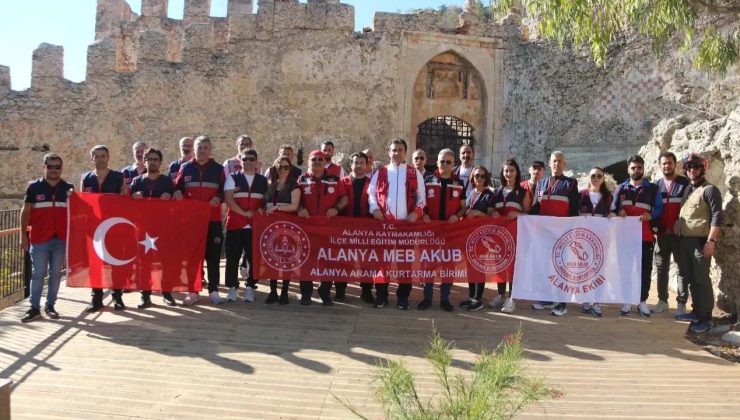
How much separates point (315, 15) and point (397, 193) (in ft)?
37.1

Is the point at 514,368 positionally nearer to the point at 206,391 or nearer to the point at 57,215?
the point at 206,391

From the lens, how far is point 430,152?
1955 cm

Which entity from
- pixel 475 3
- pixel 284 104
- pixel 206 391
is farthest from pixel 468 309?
pixel 475 3

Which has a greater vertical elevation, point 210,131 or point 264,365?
point 210,131

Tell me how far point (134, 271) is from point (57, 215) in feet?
3.53

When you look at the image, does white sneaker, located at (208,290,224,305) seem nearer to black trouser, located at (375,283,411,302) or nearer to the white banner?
black trouser, located at (375,283,411,302)

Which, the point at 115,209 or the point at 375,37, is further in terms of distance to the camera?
the point at 375,37

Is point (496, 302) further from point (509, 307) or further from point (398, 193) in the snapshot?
point (398, 193)

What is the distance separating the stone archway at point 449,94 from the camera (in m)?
18.4

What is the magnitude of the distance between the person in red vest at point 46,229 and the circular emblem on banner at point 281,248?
2.35 meters

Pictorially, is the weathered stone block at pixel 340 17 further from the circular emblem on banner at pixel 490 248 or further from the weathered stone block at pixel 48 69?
the circular emblem on banner at pixel 490 248

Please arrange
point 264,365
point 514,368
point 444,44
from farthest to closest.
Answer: point 444,44
point 264,365
point 514,368

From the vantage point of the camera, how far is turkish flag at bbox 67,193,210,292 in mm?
6922

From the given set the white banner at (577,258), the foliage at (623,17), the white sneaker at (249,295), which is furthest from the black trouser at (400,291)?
the foliage at (623,17)
